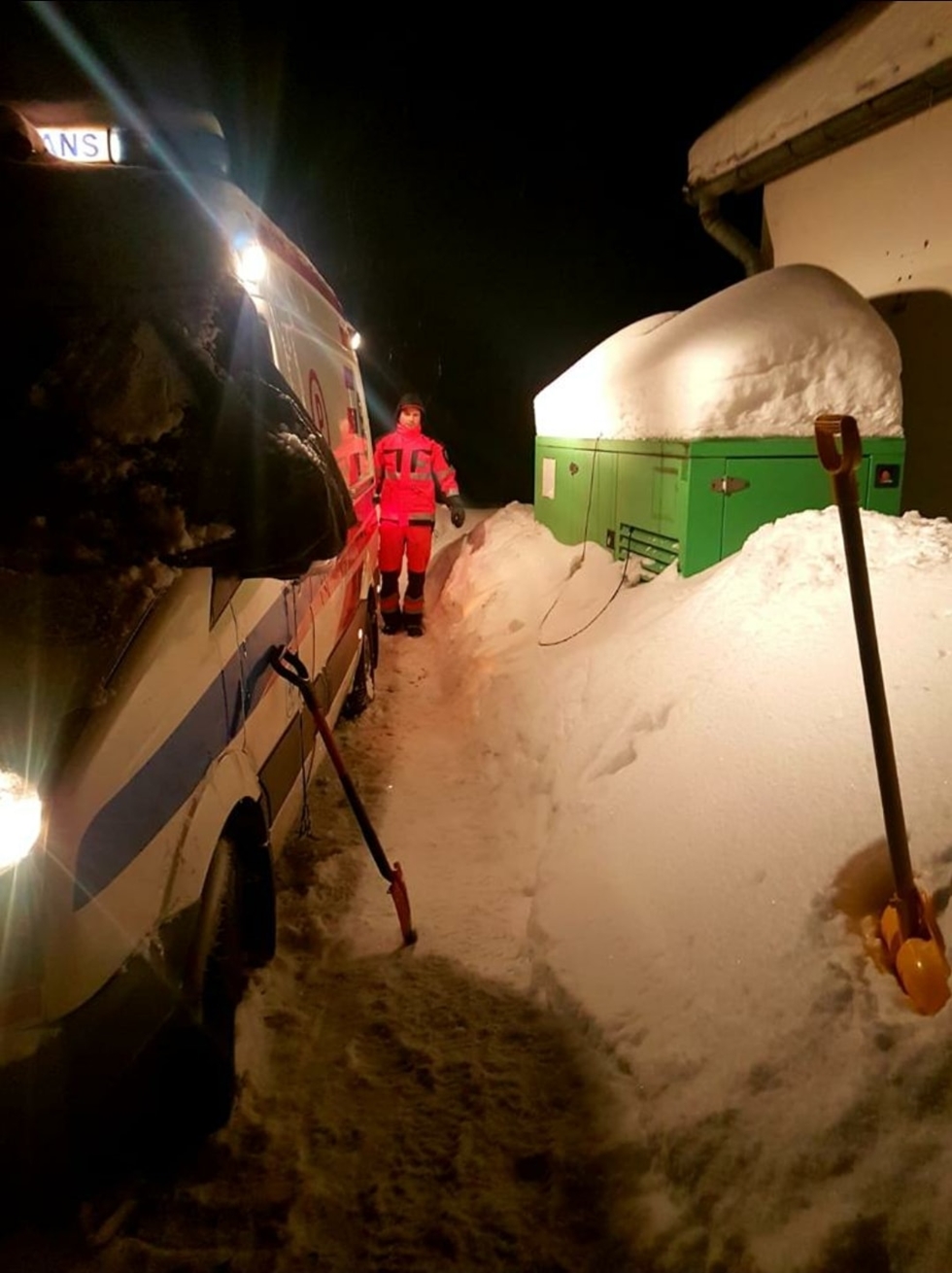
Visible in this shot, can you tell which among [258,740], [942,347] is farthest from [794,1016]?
[942,347]

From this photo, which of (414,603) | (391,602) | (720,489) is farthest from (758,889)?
(391,602)

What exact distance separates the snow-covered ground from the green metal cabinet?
0.72 m

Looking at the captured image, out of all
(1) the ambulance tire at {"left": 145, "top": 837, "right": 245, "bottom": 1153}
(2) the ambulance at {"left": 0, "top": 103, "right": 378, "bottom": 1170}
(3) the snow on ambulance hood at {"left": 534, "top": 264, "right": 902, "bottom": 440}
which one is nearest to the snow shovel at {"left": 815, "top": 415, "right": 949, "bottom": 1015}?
(2) the ambulance at {"left": 0, "top": 103, "right": 378, "bottom": 1170}

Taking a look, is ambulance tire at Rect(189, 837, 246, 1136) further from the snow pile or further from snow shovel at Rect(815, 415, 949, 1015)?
snow shovel at Rect(815, 415, 949, 1015)

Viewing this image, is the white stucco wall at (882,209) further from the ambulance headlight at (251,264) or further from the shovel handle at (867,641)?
the shovel handle at (867,641)

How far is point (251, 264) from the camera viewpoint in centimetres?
351

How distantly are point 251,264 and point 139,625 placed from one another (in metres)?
2.03

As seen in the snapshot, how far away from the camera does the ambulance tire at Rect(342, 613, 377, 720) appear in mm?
6121

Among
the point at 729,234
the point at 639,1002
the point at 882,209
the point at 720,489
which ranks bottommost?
the point at 639,1002

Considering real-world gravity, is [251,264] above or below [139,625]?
above

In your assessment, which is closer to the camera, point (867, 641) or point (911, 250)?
point (867, 641)

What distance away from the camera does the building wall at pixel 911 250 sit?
24.4ft

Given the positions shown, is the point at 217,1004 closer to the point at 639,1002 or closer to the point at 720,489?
the point at 639,1002

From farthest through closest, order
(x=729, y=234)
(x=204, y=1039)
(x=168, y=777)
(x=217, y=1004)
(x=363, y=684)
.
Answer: (x=729, y=234), (x=363, y=684), (x=217, y=1004), (x=204, y=1039), (x=168, y=777)
